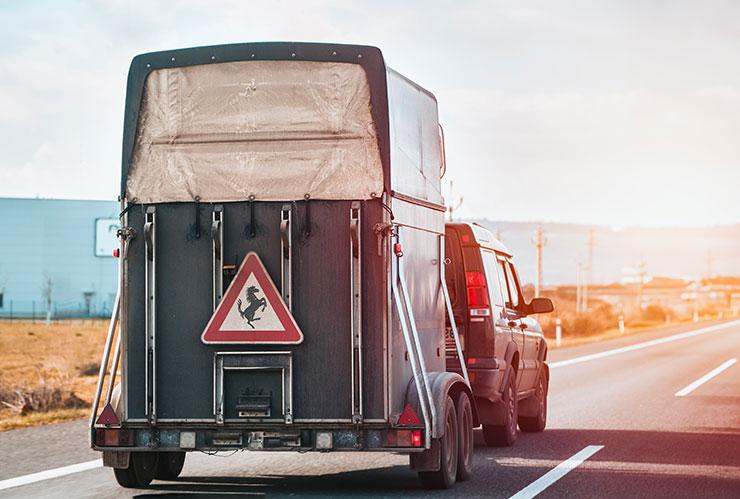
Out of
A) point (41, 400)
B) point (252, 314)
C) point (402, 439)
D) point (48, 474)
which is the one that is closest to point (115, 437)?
point (252, 314)

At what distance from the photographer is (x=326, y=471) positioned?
1123 centimetres

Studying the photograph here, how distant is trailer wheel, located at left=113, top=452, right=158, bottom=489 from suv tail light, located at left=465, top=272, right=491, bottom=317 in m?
3.75

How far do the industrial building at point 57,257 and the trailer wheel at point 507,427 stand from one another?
8158 cm

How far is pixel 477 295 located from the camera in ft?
41.7

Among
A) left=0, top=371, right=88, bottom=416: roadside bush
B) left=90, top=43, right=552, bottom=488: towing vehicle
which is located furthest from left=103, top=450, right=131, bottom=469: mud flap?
left=0, top=371, right=88, bottom=416: roadside bush

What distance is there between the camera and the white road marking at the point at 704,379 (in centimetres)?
2105

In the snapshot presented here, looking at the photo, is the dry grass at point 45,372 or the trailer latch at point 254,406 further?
the dry grass at point 45,372

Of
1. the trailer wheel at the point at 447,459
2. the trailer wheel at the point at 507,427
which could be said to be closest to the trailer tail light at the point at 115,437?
the trailer wheel at the point at 447,459

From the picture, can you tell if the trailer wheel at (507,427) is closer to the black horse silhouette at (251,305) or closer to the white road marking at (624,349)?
the black horse silhouette at (251,305)

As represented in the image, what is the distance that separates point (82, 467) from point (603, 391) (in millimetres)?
11648

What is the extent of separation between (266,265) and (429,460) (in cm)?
191

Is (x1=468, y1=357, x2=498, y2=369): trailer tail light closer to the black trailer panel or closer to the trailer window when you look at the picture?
the trailer window

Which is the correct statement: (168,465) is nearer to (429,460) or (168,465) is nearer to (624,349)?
(429,460)

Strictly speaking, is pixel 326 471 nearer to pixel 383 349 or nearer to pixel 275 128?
pixel 383 349
